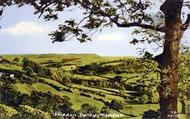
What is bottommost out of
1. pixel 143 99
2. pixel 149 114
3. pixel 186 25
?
pixel 149 114

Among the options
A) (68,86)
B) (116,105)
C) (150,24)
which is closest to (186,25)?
(150,24)

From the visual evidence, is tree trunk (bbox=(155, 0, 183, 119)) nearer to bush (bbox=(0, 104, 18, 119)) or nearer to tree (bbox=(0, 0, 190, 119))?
tree (bbox=(0, 0, 190, 119))

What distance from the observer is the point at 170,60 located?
66.3ft

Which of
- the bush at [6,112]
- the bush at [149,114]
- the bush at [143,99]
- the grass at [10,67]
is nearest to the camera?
the bush at [149,114]

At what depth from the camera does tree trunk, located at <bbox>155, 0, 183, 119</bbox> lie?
19.8 m

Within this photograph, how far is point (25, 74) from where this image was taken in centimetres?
3203

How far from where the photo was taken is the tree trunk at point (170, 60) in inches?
779

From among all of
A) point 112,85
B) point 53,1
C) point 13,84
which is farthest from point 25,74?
point 53,1

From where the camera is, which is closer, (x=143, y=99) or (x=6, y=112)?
(x=143, y=99)

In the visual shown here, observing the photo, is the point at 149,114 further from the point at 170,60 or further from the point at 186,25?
the point at 186,25

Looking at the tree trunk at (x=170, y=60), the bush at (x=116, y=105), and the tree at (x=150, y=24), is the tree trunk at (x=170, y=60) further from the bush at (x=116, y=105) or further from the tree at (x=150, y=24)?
the bush at (x=116, y=105)

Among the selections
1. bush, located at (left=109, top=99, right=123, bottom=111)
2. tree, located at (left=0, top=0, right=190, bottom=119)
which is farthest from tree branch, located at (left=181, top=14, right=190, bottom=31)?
bush, located at (left=109, top=99, right=123, bottom=111)

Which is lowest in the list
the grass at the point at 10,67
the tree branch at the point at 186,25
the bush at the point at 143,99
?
the bush at the point at 143,99

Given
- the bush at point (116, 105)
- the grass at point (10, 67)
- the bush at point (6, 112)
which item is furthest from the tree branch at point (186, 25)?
the grass at point (10, 67)
